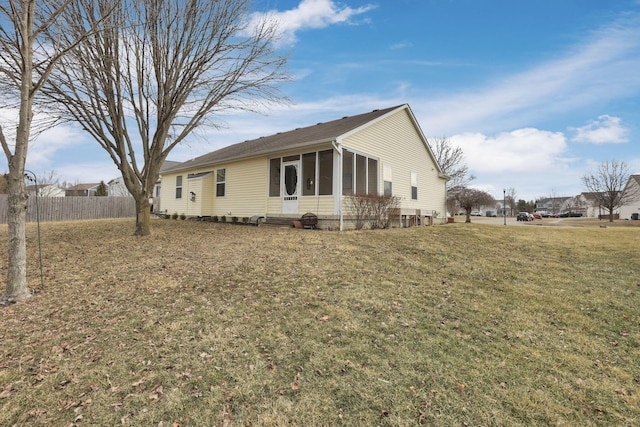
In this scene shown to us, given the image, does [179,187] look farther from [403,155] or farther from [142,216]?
[403,155]

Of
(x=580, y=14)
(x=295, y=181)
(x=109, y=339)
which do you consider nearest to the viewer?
(x=109, y=339)

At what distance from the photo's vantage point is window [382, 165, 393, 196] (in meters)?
13.6

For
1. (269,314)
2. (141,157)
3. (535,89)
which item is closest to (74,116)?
(141,157)

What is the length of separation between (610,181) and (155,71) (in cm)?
4169

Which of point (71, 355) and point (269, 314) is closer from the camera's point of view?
point (71, 355)

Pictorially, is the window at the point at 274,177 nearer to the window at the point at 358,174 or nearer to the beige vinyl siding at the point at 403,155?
the window at the point at 358,174

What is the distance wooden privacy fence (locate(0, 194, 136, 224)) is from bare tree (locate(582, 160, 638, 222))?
4616cm

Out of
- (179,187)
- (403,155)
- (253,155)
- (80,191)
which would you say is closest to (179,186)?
(179,187)

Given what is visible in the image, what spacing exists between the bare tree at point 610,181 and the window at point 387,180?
31287 millimetres

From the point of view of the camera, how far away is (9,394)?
263 cm

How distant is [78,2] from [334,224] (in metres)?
9.58

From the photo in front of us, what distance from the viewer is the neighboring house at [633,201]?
35781 millimetres

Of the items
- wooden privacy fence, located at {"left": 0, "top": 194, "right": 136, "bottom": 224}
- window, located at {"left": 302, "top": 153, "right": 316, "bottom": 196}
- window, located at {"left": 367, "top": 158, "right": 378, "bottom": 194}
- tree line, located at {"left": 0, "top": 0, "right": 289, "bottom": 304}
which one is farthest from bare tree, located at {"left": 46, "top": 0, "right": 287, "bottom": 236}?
wooden privacy fence, located at {"left": 0, "top": 194, "right": 136, "bottom": 224}

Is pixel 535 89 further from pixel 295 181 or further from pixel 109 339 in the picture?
pixel 109 339
